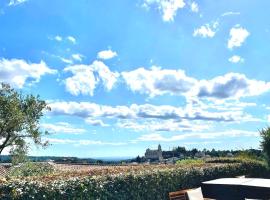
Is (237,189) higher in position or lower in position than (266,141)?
lower

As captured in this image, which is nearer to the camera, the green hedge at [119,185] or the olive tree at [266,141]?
the green hedge at [119,185]

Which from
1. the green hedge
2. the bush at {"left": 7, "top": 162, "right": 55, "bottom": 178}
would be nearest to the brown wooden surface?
the green hedge

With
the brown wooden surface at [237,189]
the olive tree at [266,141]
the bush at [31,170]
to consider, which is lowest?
the brown wooden surface at [237,189]

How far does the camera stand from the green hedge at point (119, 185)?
967 cm

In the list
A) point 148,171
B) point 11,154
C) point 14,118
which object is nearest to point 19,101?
point 14,118

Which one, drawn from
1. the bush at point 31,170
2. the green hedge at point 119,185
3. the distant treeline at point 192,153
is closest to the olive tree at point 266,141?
the distant treeline at point 192,153

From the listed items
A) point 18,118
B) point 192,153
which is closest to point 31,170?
point 18,118

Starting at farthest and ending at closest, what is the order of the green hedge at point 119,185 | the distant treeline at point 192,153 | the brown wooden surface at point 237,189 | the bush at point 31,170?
the distant treeline at point 192,153, the bush at point 31,170, the brown wooden surface at point 237,189, the green hedge at point 119,185

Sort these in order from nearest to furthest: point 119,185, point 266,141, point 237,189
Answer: point 237,189
point 119,185
point 266,141

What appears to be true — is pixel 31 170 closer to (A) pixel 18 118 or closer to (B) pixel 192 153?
(A) pixel 18 118

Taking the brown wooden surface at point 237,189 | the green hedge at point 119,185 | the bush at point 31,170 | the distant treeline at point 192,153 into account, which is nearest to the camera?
the green hedge at point 119,185

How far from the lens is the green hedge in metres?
9.67

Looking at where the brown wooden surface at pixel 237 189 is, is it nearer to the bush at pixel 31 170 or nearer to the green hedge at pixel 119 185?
the green hedge at pixel 119 185

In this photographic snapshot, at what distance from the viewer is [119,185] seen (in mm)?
12477
